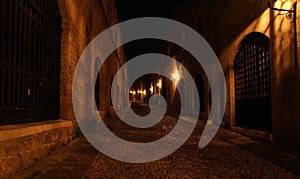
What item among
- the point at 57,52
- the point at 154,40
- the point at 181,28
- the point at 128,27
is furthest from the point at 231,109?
the point at 154,40

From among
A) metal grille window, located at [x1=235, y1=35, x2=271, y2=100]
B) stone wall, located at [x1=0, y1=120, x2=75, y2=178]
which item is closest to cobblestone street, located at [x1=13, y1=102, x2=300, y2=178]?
stone wall, located at [x1=0, y1=120, x2=75, y2=178]

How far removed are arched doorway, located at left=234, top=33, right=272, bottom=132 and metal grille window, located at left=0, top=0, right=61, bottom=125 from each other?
5.83 metres

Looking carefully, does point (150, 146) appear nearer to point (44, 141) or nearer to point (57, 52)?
point (44, 141)

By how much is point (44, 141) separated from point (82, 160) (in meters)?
0.79

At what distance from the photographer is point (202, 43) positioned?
13.9 meters

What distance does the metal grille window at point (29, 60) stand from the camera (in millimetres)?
4238

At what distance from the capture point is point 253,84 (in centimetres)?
868

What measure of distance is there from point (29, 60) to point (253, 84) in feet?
22.0

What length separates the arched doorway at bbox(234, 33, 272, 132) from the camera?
7871mm

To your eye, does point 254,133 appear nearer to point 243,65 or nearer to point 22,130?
point 243,65

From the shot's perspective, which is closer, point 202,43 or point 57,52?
point 57,52

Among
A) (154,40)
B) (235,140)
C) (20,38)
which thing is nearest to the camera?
(20,38)

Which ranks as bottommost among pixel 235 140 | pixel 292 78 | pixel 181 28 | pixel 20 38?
pixel 235 140

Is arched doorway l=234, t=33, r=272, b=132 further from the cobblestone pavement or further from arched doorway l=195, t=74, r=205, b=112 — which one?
arched doorway l=195, t=74, r=205, b=112
